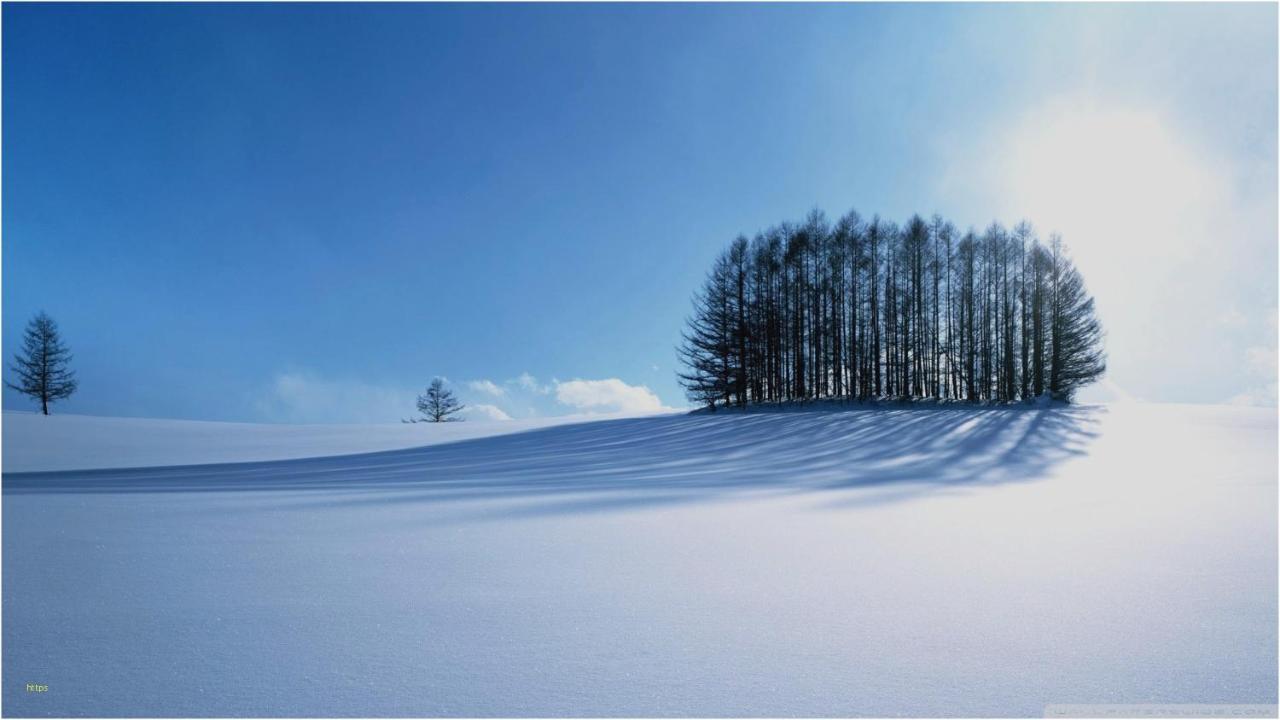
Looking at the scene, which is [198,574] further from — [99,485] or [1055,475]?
[1055,475]

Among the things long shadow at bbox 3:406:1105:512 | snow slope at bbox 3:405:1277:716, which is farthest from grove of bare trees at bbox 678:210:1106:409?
snow slope at bbox 3:405:1277:716

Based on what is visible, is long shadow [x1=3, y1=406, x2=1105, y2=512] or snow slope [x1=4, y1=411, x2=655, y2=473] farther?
snow slope [x1=4, y1=411, x2=655, y2=473]

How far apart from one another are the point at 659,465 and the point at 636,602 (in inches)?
191

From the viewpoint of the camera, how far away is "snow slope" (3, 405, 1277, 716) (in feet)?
3.76

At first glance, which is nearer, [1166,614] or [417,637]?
[417,637]

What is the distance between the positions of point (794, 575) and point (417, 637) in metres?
1.24

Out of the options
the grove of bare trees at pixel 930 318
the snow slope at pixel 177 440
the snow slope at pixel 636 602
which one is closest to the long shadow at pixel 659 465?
the snow slope at pixel 636 602

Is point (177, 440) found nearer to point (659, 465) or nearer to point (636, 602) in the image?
point (659, 465)

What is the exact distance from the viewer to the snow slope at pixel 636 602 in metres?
1.15

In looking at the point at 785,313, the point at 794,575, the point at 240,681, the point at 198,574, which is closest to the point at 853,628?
the point at 794,575

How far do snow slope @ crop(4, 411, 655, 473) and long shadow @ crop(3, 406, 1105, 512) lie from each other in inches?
51.9

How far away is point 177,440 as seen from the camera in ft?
33.9

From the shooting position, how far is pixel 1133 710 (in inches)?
45.0

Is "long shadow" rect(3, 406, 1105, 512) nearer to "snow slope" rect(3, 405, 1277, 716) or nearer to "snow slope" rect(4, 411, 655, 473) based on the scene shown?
"snow slope" rect(3, 405, 1277, 716)
